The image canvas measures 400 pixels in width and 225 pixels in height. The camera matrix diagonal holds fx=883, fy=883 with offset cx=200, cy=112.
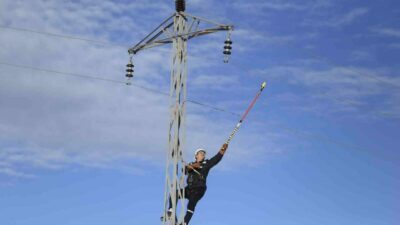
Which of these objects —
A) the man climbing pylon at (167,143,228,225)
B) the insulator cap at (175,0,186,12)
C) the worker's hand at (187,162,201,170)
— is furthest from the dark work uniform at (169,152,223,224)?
the insulator cap at (175,0,186,12)

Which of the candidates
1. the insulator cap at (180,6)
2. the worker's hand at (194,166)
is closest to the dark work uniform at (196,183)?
the worker's hand at (194,166)

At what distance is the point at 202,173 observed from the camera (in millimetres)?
30234

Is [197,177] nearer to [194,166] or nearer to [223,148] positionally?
[194,166]

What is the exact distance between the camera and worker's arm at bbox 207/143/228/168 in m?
30.3

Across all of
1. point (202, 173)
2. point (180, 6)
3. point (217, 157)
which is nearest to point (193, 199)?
point (202, 173)

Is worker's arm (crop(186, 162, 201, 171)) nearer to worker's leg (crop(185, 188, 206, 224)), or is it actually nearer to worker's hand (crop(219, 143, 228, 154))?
worker's leg (crop(185, 188, 206, 224))

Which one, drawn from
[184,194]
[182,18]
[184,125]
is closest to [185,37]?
[182,18]

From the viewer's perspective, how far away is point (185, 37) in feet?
101

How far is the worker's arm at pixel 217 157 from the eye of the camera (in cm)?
3025

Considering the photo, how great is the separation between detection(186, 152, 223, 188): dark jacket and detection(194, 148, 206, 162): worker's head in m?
0.18

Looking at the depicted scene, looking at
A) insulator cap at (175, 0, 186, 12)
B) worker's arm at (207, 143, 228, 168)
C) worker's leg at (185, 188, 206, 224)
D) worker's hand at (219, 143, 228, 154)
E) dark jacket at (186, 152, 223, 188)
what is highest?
insulator cap at (175, 0, 186, 12)

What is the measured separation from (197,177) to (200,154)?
86 cm

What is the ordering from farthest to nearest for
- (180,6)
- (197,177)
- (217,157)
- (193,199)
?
1. (180,6)
2. (217,157)
3. (197,177)
4. (193,199)

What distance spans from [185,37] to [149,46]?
1.70 metres
